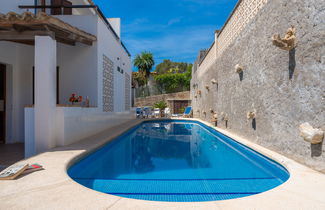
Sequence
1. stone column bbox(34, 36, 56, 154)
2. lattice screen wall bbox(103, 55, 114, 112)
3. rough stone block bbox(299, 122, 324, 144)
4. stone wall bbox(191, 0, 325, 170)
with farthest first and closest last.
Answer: lattice screen wall bbox(103, 55, 114, 112) → stone column bbox(34, 36, 56, 154) → stone wall bbox(191, 0, 325, 170) → rough stone block bbox(299, 122, 324, 144)

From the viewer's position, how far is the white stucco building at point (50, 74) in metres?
4.24

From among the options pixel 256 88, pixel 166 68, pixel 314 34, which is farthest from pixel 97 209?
pixel 166 68

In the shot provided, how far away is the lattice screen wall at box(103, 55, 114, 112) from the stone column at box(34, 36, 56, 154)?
291cm

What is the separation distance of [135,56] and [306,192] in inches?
1118

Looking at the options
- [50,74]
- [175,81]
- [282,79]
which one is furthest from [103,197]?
[175,81]

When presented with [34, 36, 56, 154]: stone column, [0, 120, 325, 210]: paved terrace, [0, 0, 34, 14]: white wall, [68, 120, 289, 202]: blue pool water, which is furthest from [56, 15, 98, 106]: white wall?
[0, 120, 325, 210]: paved terrace

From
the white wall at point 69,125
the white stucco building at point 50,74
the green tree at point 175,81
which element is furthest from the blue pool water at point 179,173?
the green tree at point 175,81

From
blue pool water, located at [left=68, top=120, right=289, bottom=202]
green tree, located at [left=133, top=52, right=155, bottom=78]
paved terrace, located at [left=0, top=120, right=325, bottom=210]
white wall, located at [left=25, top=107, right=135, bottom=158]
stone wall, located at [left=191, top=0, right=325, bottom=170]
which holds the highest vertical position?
green tree, located at [left=133, top=52, right=155, bottom=78]

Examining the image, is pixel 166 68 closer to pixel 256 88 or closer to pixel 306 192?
pixel 256 88

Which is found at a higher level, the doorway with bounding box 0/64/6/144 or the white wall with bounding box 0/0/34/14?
the white wall with bounding box 0/0/34/14

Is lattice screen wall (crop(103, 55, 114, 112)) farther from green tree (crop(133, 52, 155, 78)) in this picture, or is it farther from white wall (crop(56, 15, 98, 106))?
green tree (crop(133, 52, 155, 78))

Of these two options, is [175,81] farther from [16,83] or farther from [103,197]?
[103,197]

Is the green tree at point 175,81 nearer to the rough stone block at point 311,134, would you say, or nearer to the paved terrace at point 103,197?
the rough stone block at point 311,134

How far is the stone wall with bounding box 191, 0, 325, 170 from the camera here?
2930 mm
